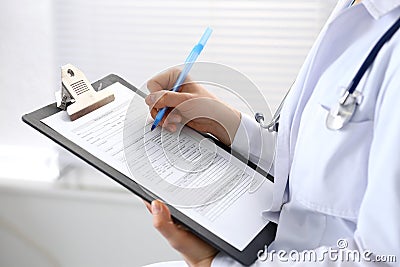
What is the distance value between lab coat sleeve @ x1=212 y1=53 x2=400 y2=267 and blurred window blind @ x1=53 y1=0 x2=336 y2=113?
0.82m

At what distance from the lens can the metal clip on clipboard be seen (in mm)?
959

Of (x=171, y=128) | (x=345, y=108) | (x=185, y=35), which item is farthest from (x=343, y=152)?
(x=185, y=35)

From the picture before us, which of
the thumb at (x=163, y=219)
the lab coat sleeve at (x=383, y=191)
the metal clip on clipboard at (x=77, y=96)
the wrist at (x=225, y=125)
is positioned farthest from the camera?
the wrist at (x=225, y=125)

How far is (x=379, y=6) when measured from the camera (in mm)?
775

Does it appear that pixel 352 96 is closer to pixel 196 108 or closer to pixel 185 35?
pixel 196 108

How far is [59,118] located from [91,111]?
55mm

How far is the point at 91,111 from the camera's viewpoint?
979 millimetres

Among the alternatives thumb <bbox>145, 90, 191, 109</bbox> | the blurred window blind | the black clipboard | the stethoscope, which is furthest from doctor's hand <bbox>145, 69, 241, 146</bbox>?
the blurred window blind

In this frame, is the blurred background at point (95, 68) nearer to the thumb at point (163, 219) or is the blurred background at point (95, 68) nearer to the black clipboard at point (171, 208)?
the black clipboard at point (171, 208)

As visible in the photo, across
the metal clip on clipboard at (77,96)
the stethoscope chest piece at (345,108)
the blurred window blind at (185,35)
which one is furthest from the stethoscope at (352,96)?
the blurred window blind at (185,35)

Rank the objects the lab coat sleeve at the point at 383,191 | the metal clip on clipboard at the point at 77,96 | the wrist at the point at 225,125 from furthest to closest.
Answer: the wrist at the point at 225,125 < the metal clip on clipboard at the point at 77,96 < the lab coat sleeve at the point at 383,191

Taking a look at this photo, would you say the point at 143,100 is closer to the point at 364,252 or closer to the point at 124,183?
the point at 124,183

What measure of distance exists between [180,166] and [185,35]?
0.73 meters

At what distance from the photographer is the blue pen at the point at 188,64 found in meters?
0.99
